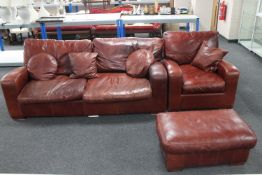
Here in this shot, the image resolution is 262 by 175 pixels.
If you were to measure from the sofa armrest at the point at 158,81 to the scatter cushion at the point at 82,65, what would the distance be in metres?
0.79

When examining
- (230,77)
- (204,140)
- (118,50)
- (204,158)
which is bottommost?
(204,158)

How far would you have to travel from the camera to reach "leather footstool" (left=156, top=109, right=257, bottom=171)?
1914mm

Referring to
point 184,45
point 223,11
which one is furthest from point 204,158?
point 223,11

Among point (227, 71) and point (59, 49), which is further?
point (59, 49)

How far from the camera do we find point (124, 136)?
8.56 ft

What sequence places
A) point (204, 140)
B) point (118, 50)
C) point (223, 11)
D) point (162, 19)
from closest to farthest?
Answer: point (204, 140)
point (118, 50)
point (162, 19)
point (223, 11)

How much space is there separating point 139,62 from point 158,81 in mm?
421

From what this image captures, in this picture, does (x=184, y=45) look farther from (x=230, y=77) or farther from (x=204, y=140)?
(x=204, y=140)

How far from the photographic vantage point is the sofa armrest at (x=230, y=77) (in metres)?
2.79

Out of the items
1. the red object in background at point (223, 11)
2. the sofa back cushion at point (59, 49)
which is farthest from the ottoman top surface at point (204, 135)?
the red object in background at point (223, 11)

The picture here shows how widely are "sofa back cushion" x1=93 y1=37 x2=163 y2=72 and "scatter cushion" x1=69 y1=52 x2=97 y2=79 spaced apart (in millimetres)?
182

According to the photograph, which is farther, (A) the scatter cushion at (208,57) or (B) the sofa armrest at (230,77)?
(A) the scatter cushion at (208,57)

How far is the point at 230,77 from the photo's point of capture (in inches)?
110

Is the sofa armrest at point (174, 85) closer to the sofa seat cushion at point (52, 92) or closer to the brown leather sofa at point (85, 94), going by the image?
the brown leather sofa at point (85, 94)
